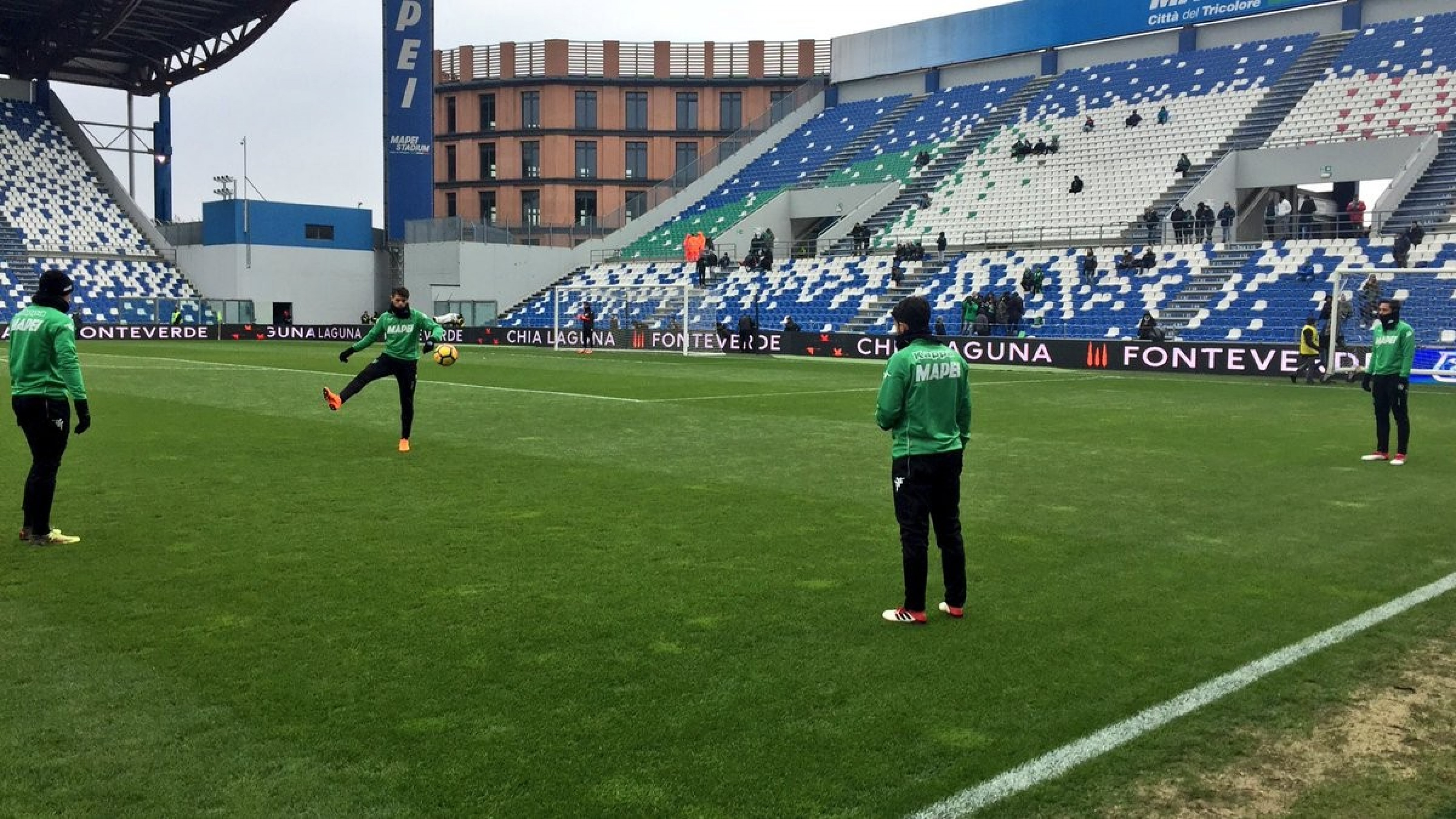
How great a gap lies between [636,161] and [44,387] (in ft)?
221

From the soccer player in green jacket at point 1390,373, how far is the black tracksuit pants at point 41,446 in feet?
43.6

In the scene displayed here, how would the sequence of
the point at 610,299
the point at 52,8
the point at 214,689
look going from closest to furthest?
1. the point at 214,689
2. the point at 610,299
3. the point at 52,8

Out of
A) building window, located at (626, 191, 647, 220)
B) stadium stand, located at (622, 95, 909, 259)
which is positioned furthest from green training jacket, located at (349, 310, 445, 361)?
building window, located at (626, 191, 647, 220)

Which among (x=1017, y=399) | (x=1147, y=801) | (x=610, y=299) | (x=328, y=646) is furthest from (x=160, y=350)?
(x=1147, y=801)

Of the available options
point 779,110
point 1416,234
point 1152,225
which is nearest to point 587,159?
point 779,110

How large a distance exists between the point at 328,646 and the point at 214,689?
752 millimetres

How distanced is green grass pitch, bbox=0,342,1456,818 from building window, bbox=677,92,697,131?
61.3 m

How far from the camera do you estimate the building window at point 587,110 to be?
240 ft

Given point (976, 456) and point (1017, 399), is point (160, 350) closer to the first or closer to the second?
point (1017, 399)

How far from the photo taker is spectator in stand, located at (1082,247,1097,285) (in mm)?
38969

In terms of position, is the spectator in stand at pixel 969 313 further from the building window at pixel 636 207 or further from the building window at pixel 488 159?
the building window at pixel 488 159

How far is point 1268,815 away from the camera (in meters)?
4.09

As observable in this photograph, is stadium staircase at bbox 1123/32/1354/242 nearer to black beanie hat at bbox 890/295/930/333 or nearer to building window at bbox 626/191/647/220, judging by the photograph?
building window at bbox 626/191/647/220

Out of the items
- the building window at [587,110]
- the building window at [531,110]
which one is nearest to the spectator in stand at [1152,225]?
the building window at [587,110]
